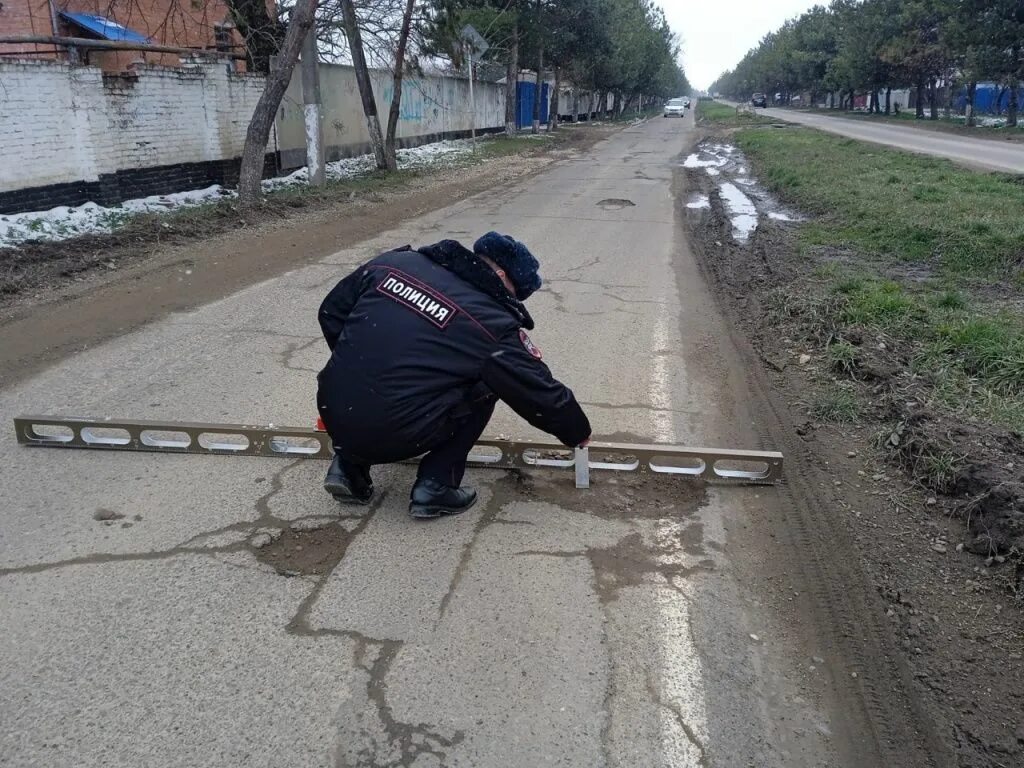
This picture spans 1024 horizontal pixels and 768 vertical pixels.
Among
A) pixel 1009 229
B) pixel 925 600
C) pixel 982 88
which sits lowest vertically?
pixel 925 600

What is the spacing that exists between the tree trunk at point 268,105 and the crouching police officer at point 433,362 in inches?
443

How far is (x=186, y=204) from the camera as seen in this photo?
13.8 m

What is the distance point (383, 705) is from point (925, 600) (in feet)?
7.04

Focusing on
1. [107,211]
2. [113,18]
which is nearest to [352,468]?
[107,211]

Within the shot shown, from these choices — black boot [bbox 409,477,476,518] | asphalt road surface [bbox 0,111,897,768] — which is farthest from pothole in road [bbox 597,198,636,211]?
black boot [bbox 409,477,476,518]

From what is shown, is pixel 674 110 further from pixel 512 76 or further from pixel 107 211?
pixel 107 211

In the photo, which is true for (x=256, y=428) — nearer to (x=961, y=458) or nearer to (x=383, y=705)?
(x=383, y=705)

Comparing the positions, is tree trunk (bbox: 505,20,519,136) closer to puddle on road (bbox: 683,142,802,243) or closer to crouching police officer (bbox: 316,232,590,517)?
puddle on road (bbox: 683,142,802,243)

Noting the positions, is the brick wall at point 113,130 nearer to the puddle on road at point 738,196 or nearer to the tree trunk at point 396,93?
the tree trunk at point 396,93

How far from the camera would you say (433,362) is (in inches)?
131

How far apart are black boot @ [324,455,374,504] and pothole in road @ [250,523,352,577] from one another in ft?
0.49

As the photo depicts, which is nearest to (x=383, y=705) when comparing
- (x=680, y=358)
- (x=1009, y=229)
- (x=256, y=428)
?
(x=256, y=428)

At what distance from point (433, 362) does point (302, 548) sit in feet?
3.20

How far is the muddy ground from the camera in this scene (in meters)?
2.71
